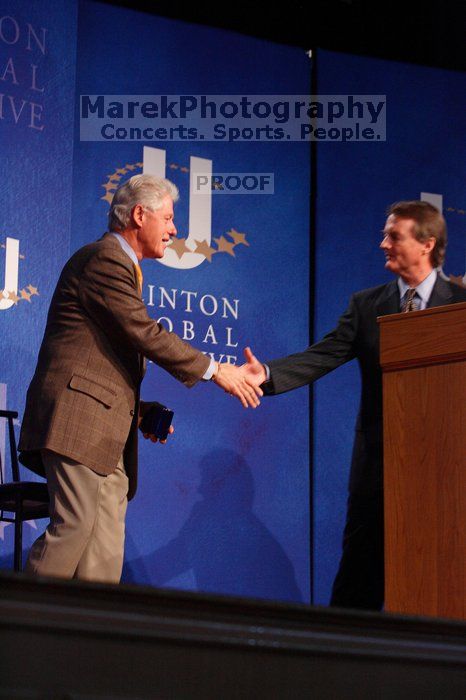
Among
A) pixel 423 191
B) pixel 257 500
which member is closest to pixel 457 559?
pixel 257 500

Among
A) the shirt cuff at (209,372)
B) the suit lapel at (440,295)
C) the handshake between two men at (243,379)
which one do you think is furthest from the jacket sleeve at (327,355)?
the shirt cuff at (209,372)

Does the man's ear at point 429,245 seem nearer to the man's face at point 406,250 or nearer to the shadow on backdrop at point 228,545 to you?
the man's face at point 406,250

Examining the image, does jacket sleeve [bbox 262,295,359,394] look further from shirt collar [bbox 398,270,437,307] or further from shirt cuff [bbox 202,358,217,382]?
shirt cuff [bbox 202,358,217,382]

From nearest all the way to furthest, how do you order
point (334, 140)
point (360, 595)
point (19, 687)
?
point (19, 687), point (360, 595), point (334, 140)

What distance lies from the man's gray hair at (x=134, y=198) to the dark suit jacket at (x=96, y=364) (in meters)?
0.17

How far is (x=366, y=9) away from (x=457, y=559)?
363 centimetres

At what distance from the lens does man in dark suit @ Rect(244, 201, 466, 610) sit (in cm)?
335

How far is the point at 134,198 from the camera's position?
3223mm

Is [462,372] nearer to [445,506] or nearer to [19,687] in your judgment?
[445,506]

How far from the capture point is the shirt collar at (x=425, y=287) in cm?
348

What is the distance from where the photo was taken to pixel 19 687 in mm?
814

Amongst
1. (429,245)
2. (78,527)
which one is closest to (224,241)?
(429,245)

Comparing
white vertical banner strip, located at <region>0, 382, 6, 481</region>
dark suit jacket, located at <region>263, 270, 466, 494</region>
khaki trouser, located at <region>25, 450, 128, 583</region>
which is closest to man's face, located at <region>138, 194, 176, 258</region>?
dark suit jacket, located at <region>263, 270, 466, 494</region>

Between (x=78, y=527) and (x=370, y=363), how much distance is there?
123 cm
